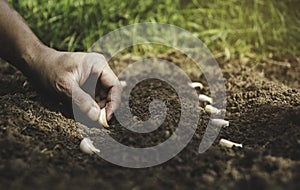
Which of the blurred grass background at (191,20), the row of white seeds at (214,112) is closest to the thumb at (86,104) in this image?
the row of white seeds at (214,112)

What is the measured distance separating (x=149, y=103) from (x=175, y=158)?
0.50 meters

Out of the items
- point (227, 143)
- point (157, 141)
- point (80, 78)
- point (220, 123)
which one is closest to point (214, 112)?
point (220, 123)

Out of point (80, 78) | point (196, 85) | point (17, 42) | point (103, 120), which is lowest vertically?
point (196, 85)

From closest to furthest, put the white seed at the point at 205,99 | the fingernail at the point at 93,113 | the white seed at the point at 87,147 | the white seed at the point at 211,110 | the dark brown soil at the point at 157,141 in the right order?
1. the dark brown soil at the point at 157,141
2. the white seed at the point at 87,147
3. the fingernail at the point at 93,113
4. the white seed at the point at 211,110
5. the white seed at the point at 205,99

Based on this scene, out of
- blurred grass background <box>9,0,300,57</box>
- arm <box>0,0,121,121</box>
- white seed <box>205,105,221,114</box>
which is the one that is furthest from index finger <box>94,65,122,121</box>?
blurred grass background <box>9,0,300,57</box>

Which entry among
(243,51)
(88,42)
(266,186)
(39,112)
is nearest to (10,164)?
(39,112)

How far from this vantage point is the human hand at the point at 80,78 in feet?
6.00

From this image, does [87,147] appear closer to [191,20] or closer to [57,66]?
[57,66]

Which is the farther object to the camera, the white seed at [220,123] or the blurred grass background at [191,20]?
the blurred grass background at [191,20]

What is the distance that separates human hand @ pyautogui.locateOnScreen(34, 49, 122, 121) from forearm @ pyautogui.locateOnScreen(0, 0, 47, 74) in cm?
5

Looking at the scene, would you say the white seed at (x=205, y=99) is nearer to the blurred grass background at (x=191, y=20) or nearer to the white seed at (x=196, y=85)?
the white seed at (x=196, y=85)

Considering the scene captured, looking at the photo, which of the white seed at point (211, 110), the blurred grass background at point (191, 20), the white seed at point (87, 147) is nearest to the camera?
the white seed at point (87, 147)

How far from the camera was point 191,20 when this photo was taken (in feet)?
9.79

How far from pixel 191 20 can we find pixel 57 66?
1279 millimetres
